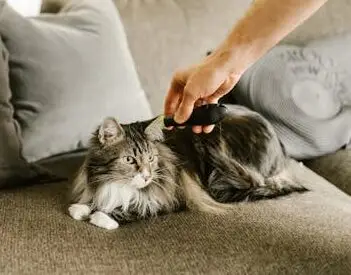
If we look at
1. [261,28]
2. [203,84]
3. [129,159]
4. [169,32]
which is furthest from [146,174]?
[169,32]

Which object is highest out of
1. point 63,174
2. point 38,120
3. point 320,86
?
point 320,86

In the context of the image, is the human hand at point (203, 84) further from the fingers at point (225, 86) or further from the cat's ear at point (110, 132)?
the cat's ear at point (110, 132)

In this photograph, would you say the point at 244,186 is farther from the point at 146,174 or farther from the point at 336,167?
the point at 336,167

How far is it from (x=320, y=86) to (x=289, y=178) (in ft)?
1.31

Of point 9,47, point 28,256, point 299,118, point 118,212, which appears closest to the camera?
point 28,256

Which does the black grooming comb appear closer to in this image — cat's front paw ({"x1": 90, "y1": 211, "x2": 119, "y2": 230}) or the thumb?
the thumb

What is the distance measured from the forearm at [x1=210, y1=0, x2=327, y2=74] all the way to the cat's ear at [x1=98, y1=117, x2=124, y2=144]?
0.96 ft

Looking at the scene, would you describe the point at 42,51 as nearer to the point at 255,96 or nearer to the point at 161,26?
the point at 161,26

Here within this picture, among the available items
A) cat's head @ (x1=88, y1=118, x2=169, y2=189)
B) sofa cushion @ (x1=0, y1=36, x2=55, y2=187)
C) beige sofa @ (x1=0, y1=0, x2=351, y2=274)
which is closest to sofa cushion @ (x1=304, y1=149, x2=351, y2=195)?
beige sofa @ (x1=0, y1=0, x2=351, y2=274)

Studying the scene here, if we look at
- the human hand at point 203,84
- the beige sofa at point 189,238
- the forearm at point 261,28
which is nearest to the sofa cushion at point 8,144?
the beige sofa at point 189,238

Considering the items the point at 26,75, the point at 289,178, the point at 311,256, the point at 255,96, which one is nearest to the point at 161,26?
the point at 255,96

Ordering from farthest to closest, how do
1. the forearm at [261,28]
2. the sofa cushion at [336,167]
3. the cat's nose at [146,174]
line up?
the sofa cushion at [336,167] → the cat's nose at [146,174] → the forearm at [261,28]

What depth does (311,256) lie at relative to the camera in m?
1.25

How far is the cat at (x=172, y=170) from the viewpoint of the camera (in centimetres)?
144
